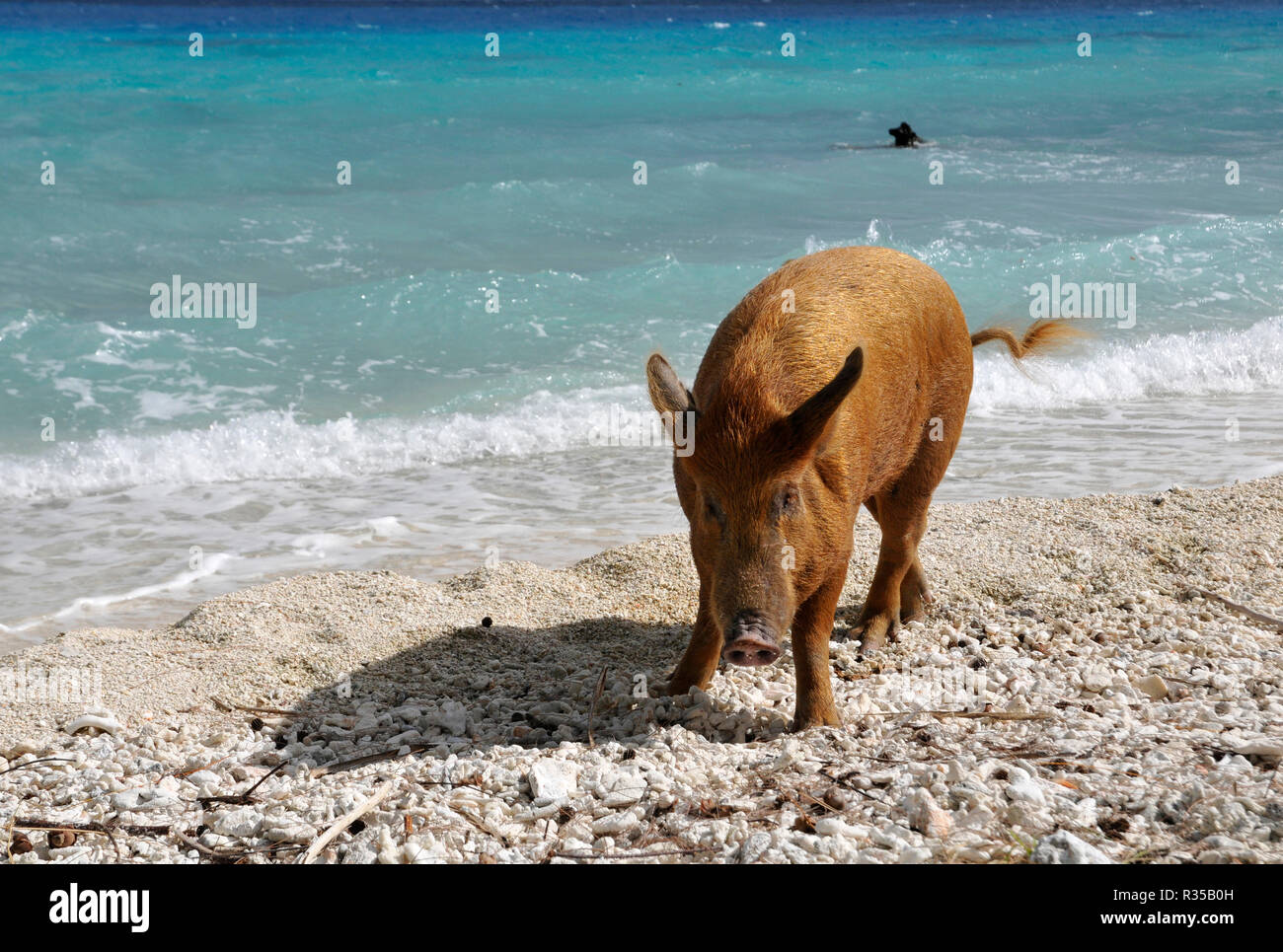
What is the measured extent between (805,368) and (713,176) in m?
16.6

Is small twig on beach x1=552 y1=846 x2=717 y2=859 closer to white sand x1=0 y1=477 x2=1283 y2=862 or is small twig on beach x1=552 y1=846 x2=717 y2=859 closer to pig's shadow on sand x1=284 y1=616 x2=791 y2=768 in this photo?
white sand x1=0 y1=477 x2=1283 y2=862

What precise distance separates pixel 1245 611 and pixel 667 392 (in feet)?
7.89

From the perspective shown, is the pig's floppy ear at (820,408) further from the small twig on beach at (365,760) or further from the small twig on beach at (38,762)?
the small twig on beach at (38,762)

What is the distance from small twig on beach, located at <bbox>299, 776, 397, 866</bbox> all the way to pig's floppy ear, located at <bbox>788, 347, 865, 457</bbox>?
1620mm

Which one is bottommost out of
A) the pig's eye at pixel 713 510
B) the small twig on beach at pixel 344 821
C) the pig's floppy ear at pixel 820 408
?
the small twig on beach at pixel 344 821

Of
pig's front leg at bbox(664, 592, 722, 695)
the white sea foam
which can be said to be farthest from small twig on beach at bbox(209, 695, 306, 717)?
the white sea foam

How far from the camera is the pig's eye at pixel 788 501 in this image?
3.83m

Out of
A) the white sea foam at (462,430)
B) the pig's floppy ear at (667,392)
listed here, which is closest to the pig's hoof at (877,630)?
the pig's floppy ear at (667,392)

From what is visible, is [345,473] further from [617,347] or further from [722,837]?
[722,837]

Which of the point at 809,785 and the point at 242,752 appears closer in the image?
the point at 809,785

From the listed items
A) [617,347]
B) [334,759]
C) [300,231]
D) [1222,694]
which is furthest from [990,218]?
[334,759]

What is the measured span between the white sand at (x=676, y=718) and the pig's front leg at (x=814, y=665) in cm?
13

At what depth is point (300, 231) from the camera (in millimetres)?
16422

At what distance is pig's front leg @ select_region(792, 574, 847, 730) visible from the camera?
430 centimetres
